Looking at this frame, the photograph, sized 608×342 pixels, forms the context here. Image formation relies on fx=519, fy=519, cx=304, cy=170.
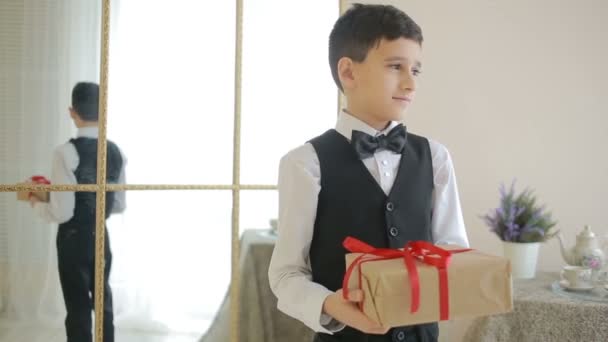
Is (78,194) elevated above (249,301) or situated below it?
above

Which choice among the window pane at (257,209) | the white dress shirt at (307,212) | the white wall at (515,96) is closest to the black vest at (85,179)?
the window pane at (257,209)

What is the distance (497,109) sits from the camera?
2.02 metres

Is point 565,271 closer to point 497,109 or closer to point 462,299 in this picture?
point 497,109

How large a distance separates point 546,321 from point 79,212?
144cm

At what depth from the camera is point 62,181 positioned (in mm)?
1543

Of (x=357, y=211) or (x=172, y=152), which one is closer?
(x=357, y=211)

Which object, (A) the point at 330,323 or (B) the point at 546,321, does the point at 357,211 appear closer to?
(A) the point at 330,323

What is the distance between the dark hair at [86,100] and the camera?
5.10 feet

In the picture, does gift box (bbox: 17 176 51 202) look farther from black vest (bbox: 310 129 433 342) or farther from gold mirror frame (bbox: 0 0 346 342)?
black vest (bbox: 310 129 433 342)

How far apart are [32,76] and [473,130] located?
1538mm

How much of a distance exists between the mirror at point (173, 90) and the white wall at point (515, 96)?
0.74 metres

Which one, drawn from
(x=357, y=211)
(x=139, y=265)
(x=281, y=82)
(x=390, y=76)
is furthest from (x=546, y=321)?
(x=139, y=265)

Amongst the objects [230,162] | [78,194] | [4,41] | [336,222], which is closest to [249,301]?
[230,162]

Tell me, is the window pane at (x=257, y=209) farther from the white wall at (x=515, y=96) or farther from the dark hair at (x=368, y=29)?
the dark hair at (x=368, y=29)
